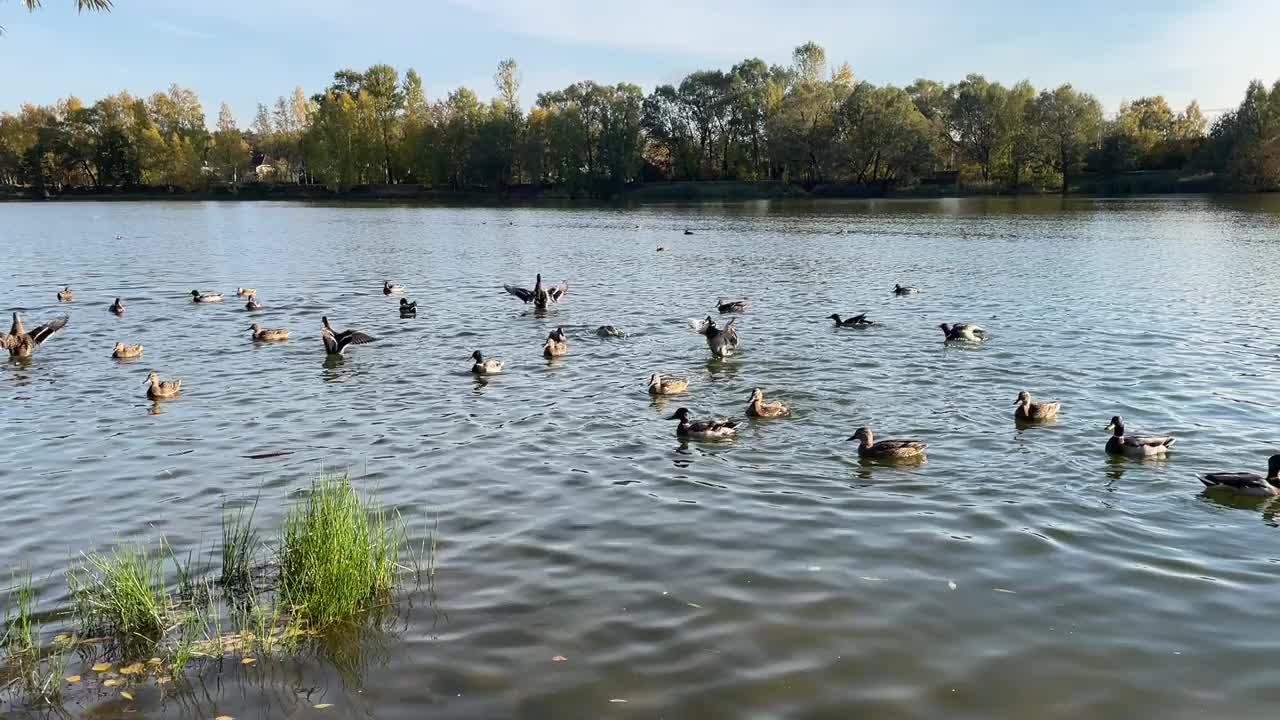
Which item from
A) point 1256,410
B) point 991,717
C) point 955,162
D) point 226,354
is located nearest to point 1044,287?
point 1256,410

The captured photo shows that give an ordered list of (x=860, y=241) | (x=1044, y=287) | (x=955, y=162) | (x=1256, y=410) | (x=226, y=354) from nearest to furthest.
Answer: (x=1256, y=410)
(x=226, y=354)
(x=1044, y=287)
(x=860, y=241)
(x=955, y=162)

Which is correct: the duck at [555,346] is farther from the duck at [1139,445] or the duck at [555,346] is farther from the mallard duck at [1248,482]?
the mallard duck at [1248,482]

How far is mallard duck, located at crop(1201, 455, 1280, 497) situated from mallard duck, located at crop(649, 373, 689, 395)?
879cm

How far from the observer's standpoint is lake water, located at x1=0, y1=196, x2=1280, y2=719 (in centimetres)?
752

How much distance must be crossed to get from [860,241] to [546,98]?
349ft

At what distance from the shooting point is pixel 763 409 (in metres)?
15.6

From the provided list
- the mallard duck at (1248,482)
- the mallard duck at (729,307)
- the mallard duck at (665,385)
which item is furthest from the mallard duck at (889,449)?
the mallard duck at (729,307)

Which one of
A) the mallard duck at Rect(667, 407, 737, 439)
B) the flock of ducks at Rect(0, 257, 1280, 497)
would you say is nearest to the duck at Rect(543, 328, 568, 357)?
the flock of ducks at Rect(0, 257, 1280, 497)

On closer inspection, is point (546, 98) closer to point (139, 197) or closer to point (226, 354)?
point (139, 197)

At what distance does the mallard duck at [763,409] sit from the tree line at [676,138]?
100464 mm

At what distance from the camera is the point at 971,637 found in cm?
818

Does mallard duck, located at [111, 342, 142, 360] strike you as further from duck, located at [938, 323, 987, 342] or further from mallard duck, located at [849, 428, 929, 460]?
duck, located at [938, 323, 987, 342]

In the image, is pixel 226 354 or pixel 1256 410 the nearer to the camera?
pixel 1256 410

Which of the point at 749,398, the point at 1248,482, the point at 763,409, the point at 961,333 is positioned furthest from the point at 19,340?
the point at 1248,482
